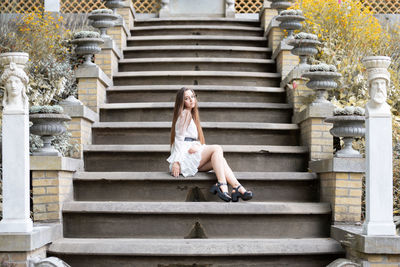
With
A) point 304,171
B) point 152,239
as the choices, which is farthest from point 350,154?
point 152,239

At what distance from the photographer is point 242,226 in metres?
4.79

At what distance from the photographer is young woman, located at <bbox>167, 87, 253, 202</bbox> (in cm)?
486

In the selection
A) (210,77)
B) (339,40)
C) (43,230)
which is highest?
(339,40)

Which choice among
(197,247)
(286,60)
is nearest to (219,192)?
(197,247)

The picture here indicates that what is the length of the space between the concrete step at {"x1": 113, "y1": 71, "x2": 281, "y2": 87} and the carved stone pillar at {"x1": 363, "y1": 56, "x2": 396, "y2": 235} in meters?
2.96

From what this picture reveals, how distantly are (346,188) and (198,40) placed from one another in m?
4.12

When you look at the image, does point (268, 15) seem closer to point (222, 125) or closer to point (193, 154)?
point (222, 125)

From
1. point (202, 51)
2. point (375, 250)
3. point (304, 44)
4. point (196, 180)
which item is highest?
point (202, 51)

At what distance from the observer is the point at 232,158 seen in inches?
219

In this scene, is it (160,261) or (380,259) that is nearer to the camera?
(380,259)

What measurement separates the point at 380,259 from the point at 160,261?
176cm

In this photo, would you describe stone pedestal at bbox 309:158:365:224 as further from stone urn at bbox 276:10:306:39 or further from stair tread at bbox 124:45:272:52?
stair tread at bbox 124:45:272:52

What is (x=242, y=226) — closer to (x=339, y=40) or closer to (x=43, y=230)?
(x=43, y=230)

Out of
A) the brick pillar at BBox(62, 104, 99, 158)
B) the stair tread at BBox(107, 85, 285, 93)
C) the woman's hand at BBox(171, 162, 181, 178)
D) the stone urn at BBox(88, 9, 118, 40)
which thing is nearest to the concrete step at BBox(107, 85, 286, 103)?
the stair tread at BBox(107, 85, 285, 93)
